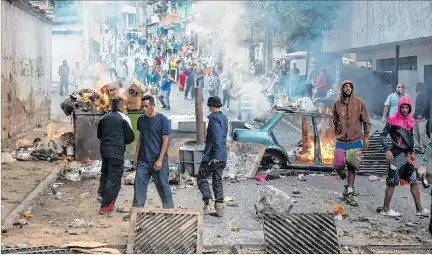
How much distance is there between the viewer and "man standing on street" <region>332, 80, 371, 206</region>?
9734 mm

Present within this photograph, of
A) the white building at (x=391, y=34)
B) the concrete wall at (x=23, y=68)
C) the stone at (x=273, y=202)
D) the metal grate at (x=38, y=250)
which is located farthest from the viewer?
the white building at (x=391, y=34)

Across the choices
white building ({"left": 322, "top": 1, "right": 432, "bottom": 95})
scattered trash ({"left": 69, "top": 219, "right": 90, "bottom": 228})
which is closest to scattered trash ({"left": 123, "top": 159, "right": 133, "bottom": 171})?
scattered trash ({"left": 69, "top": 219, "right": 90, "bottom": 228})

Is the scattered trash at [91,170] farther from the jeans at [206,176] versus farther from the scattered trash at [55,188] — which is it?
the jeans at [206,176]

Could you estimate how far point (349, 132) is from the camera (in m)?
9.77

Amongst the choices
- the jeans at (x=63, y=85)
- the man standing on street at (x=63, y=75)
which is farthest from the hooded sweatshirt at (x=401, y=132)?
the jeans at (x=63, y=85)

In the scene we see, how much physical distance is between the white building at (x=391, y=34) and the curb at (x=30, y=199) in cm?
889

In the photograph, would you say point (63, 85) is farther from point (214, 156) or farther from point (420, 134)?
point (214, 156)

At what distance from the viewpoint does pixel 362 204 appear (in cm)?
968

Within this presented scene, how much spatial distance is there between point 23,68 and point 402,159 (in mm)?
11986

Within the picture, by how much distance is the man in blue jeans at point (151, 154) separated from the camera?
8.23 m

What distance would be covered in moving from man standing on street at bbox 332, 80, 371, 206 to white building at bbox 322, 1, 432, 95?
593 centimetres

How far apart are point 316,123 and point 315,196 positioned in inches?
87.5

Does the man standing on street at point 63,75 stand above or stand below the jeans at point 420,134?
above

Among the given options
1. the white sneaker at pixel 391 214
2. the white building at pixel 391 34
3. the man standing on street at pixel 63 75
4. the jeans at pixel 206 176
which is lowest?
the white sneaker at pixel 391 214
